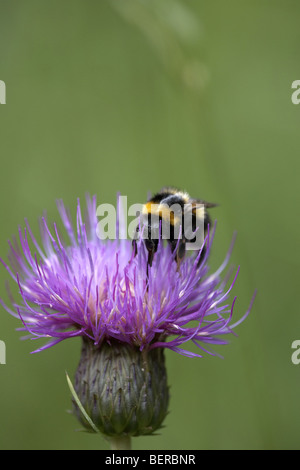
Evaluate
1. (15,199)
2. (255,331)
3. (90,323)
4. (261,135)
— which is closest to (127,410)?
(90,323)

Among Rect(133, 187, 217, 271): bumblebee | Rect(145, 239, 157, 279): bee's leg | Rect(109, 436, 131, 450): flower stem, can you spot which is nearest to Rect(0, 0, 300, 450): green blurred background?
Rect(133, 187, 217, 271): bumblebee

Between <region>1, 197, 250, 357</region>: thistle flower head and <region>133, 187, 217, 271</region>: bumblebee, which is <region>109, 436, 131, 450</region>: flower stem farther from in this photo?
<region>133, 187, 217, 271</region>: bumblebee

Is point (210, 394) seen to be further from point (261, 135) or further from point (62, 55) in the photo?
point (62, 55)

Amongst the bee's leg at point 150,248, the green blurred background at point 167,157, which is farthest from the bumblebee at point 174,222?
the green blurred background at point 167,157

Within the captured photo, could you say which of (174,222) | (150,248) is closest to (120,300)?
(150,248)

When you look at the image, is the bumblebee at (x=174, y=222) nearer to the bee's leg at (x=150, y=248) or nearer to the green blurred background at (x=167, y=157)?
the bee's leg at (x=150, y=248)

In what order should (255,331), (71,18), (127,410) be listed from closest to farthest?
(127,410) < (255,331) < (71,18)
